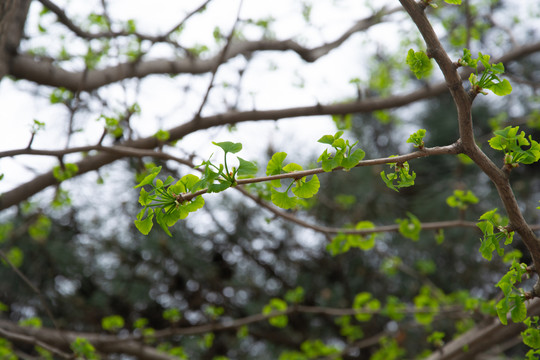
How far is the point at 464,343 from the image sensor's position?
1.08 m

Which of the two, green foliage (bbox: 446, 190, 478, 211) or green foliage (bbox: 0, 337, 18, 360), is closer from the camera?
green foliage (bbox: 446, 190, 478, 211)

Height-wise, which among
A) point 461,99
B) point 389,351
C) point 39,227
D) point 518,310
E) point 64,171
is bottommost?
point 518,310

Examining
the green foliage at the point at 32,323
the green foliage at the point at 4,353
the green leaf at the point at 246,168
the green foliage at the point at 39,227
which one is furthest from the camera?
the green foliage at the point at 39,227

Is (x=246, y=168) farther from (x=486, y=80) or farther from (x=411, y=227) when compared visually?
(x=411, y=227)

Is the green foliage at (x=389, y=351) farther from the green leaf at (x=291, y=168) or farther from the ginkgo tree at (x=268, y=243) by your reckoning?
the green leaf at (x=291, y=168)

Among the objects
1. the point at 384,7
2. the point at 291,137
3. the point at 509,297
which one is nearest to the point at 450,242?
the point at 291,137

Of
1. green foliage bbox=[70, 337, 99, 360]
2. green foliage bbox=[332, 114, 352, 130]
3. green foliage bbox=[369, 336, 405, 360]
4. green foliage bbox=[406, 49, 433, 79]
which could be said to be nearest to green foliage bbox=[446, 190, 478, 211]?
green foliage bbox=[332, 114, 352, 130]

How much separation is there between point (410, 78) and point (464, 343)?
1.55 metres

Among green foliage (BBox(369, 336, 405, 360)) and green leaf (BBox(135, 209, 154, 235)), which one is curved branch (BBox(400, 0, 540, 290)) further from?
green foliage (BBox(369, 336, 405, 360))

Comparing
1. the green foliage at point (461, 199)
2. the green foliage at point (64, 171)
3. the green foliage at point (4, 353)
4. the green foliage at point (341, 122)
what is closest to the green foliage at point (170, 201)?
the green foliage at point (64, 171)

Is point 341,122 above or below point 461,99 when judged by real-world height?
above

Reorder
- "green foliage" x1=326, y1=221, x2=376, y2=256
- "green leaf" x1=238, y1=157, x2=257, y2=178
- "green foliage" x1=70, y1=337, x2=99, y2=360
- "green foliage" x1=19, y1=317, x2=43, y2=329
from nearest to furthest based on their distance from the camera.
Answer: "green leaf" x1=238, y1=157, x2=257, y2=178 → "green foliage" x1=70, y1=337, x2=99, y2=360 → "green foliage" x1=326, y1=221, x2=376, y2=256 → "green foliage" x1=19, y1=317, x2=43, y2=329

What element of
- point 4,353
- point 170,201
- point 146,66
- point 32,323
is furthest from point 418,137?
point 32,323

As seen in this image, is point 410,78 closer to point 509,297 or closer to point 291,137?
point 291,137
